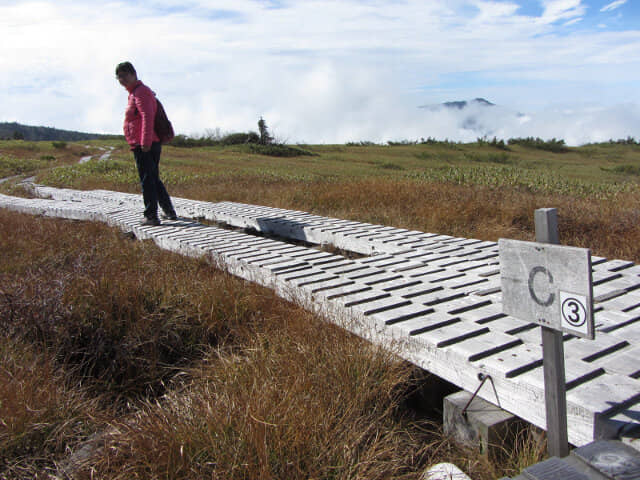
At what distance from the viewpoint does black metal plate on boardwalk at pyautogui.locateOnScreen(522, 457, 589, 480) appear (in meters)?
1.76

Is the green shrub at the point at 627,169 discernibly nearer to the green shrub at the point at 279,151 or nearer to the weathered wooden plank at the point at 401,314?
the green shrub at the point at 279,151

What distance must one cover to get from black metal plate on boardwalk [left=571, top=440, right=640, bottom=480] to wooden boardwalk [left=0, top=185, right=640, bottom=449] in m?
0.21

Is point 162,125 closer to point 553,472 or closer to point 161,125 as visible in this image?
point 161,125

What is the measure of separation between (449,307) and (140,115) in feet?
16.3

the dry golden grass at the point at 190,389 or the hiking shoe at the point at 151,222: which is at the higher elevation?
the hiking shoe at the point at 151,222

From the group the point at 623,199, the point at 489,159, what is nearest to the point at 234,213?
the point at 623,199

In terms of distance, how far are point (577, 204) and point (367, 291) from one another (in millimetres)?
6940

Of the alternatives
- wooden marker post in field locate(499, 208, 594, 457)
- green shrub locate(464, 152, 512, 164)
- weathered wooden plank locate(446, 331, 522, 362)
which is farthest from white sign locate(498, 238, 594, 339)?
green shrub locate(464, 152, 512, 164)

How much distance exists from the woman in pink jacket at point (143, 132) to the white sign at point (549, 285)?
217 inches

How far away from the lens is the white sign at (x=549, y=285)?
180 centimetres

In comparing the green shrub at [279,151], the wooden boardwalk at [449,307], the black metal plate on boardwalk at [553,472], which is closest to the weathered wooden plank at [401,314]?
the wooden boardwalk at [449,307]

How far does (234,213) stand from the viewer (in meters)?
7.91

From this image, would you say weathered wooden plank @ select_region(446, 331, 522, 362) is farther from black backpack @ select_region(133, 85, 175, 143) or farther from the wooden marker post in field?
black backpack @ select_region(133, 85, 175, 143)

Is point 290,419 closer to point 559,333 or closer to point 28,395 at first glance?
point 559,333
